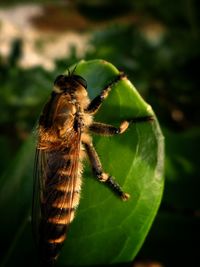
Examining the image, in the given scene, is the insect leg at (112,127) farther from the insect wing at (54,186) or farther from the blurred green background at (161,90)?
the blurred green background at (161,90)

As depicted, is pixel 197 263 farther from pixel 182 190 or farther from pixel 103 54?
pixel 103 54

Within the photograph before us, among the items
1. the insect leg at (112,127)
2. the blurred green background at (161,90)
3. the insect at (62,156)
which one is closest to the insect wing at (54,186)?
the insect at (62,156)

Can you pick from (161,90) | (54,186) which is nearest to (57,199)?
(54,186)

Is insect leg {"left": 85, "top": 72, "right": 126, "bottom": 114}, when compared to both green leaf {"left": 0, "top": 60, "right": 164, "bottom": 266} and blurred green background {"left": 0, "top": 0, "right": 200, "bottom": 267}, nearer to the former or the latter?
green leaf {"left": 0, "top": 60, "right": 164, "bottom": 266}

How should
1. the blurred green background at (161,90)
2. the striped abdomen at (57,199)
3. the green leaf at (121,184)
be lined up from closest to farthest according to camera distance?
the green leaf at (121,184) < the striped abdomen at (57,199) < the blurred green background at (161,90)

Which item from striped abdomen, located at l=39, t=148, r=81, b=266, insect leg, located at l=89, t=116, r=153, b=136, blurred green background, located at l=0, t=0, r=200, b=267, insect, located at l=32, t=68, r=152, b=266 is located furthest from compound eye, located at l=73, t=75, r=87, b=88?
blurred green background, located at l=0, t=0, r=200, b=267

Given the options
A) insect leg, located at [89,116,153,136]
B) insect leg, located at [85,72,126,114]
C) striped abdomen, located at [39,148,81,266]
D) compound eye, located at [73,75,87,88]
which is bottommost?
striped abdomen, located at [39,148,81,266]
